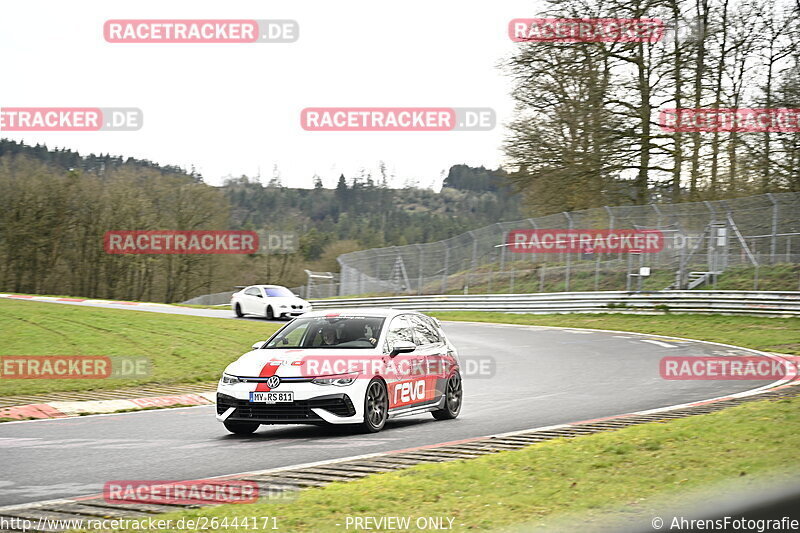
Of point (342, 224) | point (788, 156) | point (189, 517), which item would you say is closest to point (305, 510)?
point (189, 517)

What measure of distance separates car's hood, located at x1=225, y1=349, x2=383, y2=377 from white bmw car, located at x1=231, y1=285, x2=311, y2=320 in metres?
23.7

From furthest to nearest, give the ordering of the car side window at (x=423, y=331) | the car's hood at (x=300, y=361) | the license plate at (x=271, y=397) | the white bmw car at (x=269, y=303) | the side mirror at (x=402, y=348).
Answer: the white bmw car at (x=269, y=303) → the car side window at (x=423, y=331) → the side mirror at (x=402, y=348) → the car's hood at (x=300, y=361) → the license plate at (x=271, y=397)

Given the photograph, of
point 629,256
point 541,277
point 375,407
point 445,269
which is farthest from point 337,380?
point 445,269

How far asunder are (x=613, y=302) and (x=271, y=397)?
27057 mm

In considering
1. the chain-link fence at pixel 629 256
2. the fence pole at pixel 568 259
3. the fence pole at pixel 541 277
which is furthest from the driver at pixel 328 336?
the fence pole at pixel 541 277

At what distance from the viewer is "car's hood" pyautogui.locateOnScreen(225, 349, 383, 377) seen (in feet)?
33.8

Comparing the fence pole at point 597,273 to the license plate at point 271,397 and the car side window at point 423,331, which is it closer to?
the car side window at point 423,331

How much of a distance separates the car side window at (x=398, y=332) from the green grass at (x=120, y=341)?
6096mm

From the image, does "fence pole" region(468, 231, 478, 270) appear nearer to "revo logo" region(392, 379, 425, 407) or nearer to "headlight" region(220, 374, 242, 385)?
"revo logo" region(392, 379, 425, 407)

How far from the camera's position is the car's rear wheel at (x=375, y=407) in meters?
10.4

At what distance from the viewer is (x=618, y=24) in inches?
1421

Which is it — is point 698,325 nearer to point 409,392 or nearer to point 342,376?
point 409,392

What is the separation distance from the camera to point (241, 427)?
10.6m

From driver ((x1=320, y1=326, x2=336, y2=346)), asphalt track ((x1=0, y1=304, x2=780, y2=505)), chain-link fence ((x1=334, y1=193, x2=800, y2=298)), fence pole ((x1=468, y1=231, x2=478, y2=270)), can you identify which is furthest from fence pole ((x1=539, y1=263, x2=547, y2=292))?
driver ((x1=320, y1=326, x2=336, y2=346))
